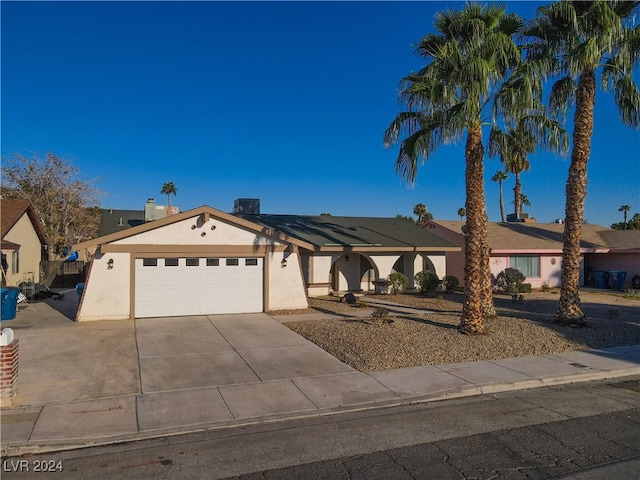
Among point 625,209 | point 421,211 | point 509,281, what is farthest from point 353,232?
point 625,209

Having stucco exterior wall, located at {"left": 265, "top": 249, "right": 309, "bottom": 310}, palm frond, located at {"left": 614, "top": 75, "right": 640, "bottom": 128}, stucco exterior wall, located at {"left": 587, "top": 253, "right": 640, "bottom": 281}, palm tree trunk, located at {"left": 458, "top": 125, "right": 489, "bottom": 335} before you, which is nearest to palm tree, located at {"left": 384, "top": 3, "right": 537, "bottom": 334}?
palm tree trunk, located at {"left": 458, "top": 125, "right": 489, "bottom": 335}

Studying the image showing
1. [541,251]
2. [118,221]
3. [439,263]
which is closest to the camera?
[118,221]

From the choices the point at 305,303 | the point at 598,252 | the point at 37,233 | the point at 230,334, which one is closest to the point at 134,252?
the point at 230,334

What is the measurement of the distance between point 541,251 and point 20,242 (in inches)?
1128

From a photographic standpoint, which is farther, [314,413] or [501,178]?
[501,178]

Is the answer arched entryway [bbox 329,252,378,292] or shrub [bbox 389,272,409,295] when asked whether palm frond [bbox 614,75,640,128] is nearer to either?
shrub [bbox 389,272,409,295]

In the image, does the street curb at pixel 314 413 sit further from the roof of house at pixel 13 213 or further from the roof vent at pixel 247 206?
the roof vent at pixel 247 206

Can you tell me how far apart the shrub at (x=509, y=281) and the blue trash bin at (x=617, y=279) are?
7.29 metres

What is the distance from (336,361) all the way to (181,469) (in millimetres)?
5387

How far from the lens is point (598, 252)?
29641mm

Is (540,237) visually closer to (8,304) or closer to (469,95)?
(469,95)

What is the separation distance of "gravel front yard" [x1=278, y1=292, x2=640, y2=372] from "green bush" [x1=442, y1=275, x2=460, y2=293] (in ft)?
18.1

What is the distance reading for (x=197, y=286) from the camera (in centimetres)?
1658

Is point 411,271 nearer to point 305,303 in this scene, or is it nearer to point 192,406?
point 305,303
